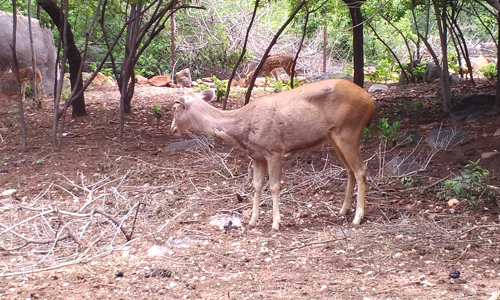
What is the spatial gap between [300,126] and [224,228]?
1240 mm

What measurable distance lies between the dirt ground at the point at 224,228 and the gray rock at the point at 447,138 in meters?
0.14

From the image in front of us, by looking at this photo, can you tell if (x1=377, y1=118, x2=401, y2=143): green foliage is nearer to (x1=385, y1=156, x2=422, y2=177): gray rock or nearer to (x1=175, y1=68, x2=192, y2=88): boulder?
(x1=385, y1=156, x2=422, y2=177): gray rock

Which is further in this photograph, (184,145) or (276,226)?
(184,145)

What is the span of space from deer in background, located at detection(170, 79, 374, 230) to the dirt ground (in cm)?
53

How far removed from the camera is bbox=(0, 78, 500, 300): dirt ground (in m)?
4.48

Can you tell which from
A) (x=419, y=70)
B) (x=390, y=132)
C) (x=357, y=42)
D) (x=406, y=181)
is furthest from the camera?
(x=419, y=70)

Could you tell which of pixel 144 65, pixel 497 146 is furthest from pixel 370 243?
pixel 144 65

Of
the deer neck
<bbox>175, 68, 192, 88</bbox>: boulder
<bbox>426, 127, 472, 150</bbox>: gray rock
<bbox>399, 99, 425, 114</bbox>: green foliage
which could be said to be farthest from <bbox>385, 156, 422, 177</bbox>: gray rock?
<bbox>175, 68, 192, 88</bbox>: boulder

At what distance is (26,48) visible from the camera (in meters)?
15.7

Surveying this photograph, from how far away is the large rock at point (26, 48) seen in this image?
1535 centimetres

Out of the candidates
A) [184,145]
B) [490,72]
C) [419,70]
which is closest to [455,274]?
[184,145]

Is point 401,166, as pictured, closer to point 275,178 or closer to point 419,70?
point 275,178

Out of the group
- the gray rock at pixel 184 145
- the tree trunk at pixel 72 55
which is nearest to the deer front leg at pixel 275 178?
the gray rock at pixel 184 145

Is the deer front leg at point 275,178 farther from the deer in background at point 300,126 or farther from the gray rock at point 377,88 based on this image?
the gray rock at point 377,88
